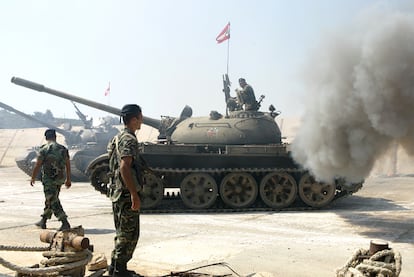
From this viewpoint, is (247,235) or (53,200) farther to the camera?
→ (53,200)

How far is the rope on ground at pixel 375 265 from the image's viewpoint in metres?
4.02

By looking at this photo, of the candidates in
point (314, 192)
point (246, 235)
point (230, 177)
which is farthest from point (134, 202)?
point (314, 192)

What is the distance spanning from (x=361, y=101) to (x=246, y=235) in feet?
10.6

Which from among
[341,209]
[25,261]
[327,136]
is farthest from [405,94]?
[25,261]

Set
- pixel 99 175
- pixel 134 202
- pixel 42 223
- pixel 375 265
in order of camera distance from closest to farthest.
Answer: pixel 375 265 < pixel 134 202 < pixel 42 223 < pixel 99 175

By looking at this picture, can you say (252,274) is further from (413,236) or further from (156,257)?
(413,236)

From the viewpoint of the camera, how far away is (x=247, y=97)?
12672 millimetres

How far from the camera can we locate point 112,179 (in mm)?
5047

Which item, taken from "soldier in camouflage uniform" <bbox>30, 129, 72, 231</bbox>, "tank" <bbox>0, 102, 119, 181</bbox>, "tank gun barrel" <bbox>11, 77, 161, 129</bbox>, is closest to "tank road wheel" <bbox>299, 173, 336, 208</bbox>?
"tank gun barrel" <bbox>11, 77, 161, 129</bbox>

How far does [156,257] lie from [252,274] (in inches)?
65.0

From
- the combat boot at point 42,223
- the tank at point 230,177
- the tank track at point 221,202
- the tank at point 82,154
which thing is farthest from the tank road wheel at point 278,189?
the tank at point 82,154

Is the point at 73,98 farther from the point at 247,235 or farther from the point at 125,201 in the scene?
the point at 125,201

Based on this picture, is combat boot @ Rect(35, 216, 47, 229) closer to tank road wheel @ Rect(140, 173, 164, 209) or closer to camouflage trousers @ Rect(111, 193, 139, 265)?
tank road wheel @ Rect(140, 173, 164, 209)

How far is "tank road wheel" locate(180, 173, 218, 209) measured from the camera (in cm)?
1127
